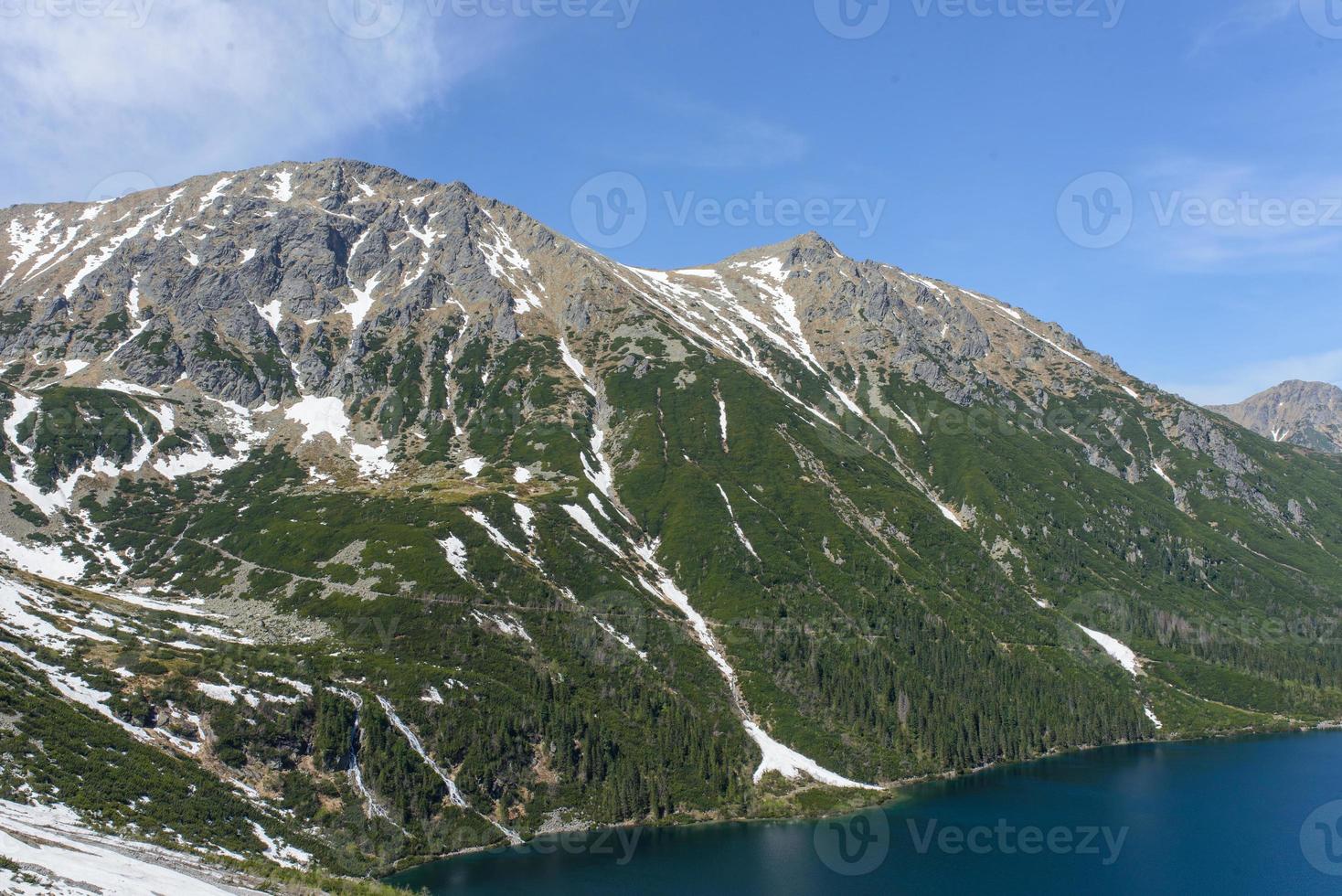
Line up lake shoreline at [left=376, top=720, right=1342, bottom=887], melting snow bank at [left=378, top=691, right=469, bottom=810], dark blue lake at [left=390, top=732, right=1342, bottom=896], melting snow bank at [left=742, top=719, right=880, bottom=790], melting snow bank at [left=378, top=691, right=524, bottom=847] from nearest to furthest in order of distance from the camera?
dark blue lake at [left=390, top=732, right=1342, bottom=896] < lake shoreline at [left=376, top=720, right=1342, bottom=887] < melting snow bank at [left=378, top=691, right=524, bottom=847] < melting snow bank at [left=378, top=691, right=469, bottom=810] < melting snow bank at [left=742, top=719, right=880, bottom=790]

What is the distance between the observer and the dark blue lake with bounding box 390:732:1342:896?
10238 cm

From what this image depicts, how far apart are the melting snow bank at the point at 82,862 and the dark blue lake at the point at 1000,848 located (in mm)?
41554

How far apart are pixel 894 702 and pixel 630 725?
196 ft

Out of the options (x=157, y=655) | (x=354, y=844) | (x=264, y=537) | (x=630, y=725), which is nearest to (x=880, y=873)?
(x=630, y=725)

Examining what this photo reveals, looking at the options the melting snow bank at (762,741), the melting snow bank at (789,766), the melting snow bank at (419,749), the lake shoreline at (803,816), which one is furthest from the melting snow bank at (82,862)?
→ the melting snow bank at (762,741)

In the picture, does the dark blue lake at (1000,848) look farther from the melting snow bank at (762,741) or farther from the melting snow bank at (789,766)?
the melting snow bank at (762,741)

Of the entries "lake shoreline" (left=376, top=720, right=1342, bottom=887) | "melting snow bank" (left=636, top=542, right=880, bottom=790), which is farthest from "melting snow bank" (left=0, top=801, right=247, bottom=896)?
"melting snow bank" (left=636, top=542, right=880, bottom=790)

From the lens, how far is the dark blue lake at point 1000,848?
10238cm

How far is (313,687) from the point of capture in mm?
120312

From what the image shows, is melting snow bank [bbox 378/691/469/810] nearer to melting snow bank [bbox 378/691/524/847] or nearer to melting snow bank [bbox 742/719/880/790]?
melting snow bank [bbox 378/691/524/847]

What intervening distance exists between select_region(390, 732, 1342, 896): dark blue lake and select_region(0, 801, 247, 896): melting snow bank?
136ft

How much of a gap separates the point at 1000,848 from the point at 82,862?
10861 cm

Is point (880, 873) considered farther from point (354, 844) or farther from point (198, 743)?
point (198, 743)

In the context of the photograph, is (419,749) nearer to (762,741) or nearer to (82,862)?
(762,741)
